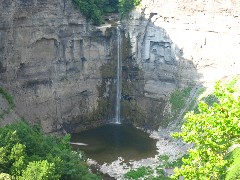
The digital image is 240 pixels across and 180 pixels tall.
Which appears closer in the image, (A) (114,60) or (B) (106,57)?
(B) (106,57)

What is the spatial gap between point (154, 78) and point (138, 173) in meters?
16.8

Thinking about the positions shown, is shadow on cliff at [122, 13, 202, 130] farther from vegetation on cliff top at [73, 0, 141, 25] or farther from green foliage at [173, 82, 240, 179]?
green foliage at [173, 82, 240, 179]

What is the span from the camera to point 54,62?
46.6 metres

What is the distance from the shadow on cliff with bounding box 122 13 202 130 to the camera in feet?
158

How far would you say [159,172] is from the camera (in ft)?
120

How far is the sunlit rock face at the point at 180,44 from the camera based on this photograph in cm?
4500

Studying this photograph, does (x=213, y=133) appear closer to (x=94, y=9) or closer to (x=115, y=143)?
(x=115, y=143)

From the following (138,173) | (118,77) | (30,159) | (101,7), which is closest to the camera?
(30,159)

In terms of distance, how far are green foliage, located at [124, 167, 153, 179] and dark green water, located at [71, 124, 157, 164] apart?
10.2ft

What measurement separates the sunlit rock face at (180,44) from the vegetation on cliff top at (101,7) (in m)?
1.16

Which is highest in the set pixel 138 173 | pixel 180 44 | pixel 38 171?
pixel 180 44

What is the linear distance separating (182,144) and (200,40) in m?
12.9

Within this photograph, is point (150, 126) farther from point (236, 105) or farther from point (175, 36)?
point (236, 105)

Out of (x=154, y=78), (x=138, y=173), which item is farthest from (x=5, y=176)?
(x=154, y=78)
